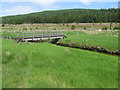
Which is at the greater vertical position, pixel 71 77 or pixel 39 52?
pixel 39 52

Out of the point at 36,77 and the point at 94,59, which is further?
the point at 94,59

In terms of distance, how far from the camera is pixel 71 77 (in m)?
12.5

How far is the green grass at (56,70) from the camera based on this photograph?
1138 centimetres

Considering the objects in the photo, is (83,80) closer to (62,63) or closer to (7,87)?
(62,63)

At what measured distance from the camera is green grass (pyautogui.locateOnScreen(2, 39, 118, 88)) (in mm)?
11377

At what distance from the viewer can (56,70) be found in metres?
13.7

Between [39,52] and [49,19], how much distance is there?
120m

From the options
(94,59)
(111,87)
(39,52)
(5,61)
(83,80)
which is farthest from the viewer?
(39,52)

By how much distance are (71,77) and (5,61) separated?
291 inches

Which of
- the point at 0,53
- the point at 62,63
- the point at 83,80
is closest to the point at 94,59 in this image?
the point at 62,63

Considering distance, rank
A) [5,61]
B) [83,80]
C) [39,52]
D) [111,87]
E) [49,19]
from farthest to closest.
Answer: [49,19]
[39,52]
[5,61]
[83,80]
[111,87]

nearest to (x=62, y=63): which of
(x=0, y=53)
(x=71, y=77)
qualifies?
(x=71, y=77)

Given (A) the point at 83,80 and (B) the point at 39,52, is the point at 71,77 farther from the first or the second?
(B) the point at 39,52

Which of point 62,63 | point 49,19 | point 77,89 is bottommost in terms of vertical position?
point 77,89
